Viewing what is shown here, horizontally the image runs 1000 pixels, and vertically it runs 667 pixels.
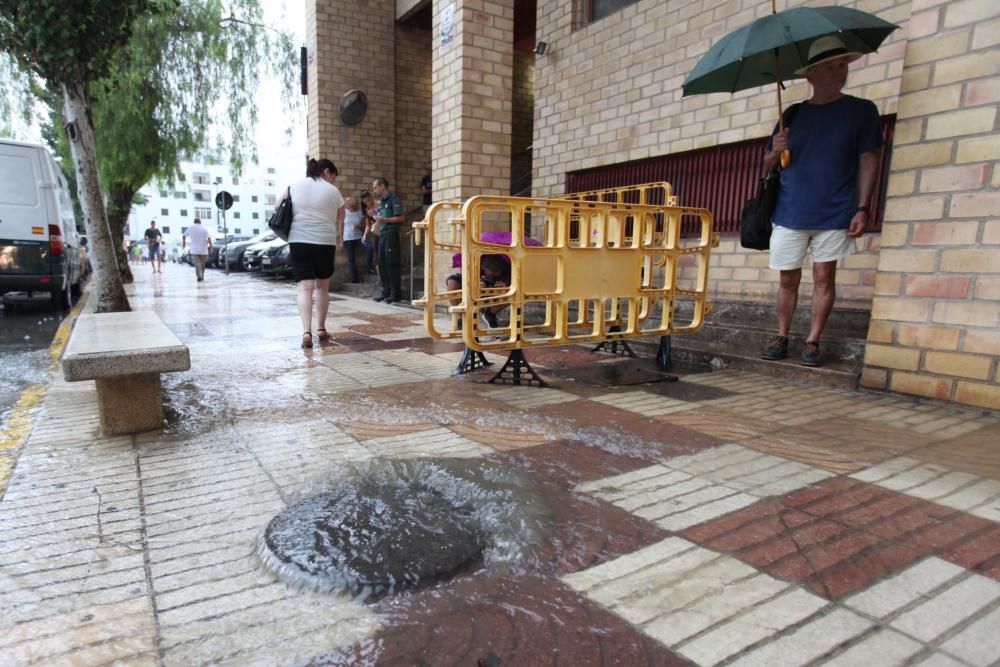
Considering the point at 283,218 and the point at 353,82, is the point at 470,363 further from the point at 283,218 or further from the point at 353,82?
the point at 353,82

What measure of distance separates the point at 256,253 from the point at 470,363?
50.5 ft

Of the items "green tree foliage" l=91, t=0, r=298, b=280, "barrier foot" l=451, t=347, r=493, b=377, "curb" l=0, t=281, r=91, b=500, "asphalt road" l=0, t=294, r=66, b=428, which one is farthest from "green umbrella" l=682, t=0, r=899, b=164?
"green tree foliage" l=91, t=0, r=298, b=280

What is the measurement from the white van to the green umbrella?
8319 mm

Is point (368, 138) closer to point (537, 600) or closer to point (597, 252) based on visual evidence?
point (597, 252)

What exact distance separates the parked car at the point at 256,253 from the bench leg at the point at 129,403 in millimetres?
14920

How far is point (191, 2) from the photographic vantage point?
1318 cm

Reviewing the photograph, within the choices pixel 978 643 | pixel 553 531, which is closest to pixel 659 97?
pixel 553 531

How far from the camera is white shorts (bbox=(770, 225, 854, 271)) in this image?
14.2 ft

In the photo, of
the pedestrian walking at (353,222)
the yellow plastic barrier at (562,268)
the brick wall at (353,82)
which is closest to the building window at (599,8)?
the yellow plastic barrier at (562,268)

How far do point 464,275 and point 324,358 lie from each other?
202cm

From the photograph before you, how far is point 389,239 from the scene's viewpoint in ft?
30.4

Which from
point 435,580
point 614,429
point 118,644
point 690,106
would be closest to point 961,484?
point 614,429

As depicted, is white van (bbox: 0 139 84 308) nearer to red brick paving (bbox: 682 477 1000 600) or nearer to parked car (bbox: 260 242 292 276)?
parked car (bbox: 260 242 292 276)

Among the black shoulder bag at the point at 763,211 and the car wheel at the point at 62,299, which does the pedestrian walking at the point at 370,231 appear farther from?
the black shoulder bag at the point at 763,211
